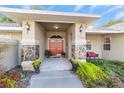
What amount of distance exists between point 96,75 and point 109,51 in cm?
605

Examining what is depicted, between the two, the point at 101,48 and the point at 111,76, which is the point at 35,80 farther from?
the point at 101,48

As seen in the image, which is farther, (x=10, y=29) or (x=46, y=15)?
(x=10, y=29)

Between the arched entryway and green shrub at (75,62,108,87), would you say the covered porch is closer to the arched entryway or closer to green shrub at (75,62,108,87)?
green shrub at (75,62,108,87)

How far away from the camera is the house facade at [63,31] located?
696cm

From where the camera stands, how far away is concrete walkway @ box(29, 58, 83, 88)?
5.87 m

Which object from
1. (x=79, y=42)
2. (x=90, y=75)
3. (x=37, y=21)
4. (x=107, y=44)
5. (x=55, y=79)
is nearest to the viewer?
(x=90, y=75)

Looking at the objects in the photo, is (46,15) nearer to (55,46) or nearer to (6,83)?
(6,83)

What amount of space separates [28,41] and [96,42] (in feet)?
20.7

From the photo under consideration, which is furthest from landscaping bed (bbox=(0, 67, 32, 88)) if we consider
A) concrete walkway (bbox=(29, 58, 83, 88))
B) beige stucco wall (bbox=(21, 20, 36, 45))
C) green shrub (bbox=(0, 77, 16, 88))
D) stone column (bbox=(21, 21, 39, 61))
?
beige stucco wall (bbox=(21, 20, 36, 45))

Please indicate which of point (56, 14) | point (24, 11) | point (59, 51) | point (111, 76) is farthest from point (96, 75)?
point (59, 51)

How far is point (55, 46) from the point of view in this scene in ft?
41.7

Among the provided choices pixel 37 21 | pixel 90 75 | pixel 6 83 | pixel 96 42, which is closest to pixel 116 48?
pixel 96 42

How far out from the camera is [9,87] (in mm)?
5410

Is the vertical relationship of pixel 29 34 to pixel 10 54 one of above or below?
above
